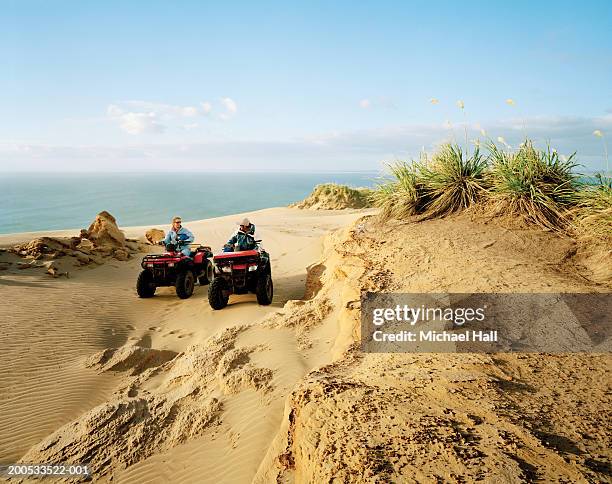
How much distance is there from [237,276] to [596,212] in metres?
5.88

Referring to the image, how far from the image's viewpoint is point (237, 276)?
8156 mm

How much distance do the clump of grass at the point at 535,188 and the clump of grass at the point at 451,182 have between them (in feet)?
Result: 1.17

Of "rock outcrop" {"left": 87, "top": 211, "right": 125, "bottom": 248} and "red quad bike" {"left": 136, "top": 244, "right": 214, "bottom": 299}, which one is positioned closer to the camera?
"red quad bike" {"left": 136, "top": 244, "right": 214, "bottom": 299}

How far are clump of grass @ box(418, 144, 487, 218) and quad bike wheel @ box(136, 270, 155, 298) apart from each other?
630 centimetres

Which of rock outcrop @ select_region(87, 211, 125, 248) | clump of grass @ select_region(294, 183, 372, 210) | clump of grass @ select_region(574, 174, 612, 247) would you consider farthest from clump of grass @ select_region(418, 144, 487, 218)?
clump of grass @ select_region(294, 183, 372, 210)

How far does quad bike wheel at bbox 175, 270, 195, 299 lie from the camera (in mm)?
9406

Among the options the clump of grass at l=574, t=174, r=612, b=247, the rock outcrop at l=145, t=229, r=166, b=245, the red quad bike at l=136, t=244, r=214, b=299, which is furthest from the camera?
the rock outcrop at l=145, t=229, r=166, b=245

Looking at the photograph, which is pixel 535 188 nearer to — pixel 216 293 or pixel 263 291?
pixel 263 291

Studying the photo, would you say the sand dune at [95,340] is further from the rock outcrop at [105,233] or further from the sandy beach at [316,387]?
the rock outcrop at [105,233]

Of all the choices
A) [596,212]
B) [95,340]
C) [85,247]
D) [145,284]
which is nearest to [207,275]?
[145,284]

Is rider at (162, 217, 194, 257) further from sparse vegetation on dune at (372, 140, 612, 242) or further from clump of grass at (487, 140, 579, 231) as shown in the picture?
clump of grass at (487, 140, 579, 231)

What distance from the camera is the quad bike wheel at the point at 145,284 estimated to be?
9.62 meters

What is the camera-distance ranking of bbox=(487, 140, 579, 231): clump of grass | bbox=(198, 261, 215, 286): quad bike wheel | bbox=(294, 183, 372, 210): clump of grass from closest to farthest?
bbox=(487, 140, 579, 231): clump of grass → bbox=(198, 261, 215, 286): quad bike wheel → bbox=(294, 183, 372, 210): clump of grass

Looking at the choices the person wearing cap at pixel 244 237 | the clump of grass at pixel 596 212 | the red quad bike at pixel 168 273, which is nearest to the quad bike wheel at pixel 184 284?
the red quad bike at pixel 168 273
